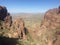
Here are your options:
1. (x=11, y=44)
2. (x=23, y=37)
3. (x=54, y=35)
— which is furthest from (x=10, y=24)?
(x=54, y=35)

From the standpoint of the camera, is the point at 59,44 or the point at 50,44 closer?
the point at 59,44

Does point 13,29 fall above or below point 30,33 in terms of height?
above

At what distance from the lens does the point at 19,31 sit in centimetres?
16112

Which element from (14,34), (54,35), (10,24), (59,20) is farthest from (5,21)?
(54,35)

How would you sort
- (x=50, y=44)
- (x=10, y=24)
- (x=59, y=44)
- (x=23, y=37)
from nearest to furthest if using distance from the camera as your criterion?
1. (x=59, y=44)
2. (x=50, y=44)
3. (x=23, y=37)
4. (x=10, y=24)

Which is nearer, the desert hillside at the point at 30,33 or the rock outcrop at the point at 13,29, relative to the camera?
the desert hillside at the point at 30,33

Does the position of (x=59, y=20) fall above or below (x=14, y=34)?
above


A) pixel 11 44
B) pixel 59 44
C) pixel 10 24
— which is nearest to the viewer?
pixel 59 44

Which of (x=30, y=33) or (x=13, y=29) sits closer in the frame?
(x=30, y=33)

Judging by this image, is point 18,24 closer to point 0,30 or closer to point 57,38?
point 0,30

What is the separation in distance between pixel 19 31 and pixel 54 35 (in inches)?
2332

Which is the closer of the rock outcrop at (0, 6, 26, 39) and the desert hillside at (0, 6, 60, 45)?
the desert hillside at (0, 6, 60, 45)

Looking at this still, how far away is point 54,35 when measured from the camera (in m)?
108

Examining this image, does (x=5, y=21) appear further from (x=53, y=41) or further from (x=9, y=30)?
(x=53, y=41)
